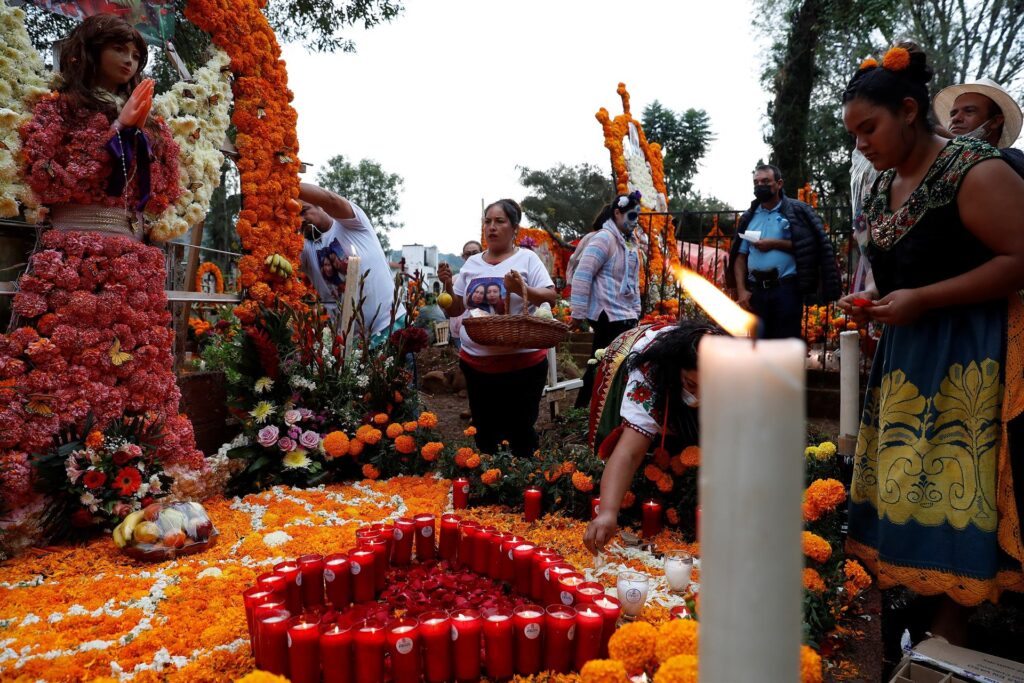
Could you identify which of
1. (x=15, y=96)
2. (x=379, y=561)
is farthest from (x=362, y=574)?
(x=15, y=96)

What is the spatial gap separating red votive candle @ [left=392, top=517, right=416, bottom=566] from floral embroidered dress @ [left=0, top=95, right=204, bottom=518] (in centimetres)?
164

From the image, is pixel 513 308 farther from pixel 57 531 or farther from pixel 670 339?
pixel 57 531

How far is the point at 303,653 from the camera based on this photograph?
176 cm

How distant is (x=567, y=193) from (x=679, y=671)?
32526mm

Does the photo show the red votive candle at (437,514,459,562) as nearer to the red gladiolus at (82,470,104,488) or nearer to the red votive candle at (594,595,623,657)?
the red votive candle at (594,595,623,657)

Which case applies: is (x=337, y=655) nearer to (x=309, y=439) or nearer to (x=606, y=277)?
(x=309, y=439)

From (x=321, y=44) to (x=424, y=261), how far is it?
1262 centimetres

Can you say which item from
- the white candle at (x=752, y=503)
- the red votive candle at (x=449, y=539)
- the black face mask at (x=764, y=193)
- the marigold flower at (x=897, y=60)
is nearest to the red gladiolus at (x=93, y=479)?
the red votive candle at (x=449, y=539)

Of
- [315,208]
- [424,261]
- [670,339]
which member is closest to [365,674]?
[670,339]

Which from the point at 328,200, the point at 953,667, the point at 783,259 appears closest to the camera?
the point at 953,667

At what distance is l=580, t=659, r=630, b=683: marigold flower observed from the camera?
147cm

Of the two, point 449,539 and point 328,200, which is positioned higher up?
point 328,200

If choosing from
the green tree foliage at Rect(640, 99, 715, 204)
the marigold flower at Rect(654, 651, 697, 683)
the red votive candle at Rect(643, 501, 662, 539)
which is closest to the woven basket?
the red votive candle at Rect(643, 501, 662, 539)

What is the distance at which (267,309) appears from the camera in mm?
4328
